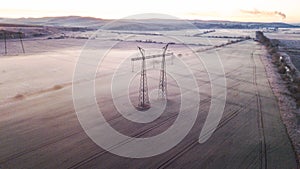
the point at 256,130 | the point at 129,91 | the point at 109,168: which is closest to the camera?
the point at 109,168

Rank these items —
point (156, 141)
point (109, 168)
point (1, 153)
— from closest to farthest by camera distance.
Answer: point (109, 168) → point (1, 153) → point (156, 141)

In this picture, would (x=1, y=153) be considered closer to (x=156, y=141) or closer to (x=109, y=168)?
(x=109, y=168)

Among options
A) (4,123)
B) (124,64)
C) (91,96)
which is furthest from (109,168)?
(124,64)

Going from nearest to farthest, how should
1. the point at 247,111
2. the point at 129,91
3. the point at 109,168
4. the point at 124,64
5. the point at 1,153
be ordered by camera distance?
Answer: 1. the point at 109,168
2. the point at 1,153
3. the point at 247,111
4. the point at 129,91
5. the point at 124,64

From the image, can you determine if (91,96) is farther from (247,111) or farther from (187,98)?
(247,111)

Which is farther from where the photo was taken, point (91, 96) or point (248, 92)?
point (248, 92)

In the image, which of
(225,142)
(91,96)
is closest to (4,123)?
(91,96)

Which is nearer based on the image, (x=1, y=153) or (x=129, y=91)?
(x=1, y=153)

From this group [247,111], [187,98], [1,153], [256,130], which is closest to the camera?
[1,153]
